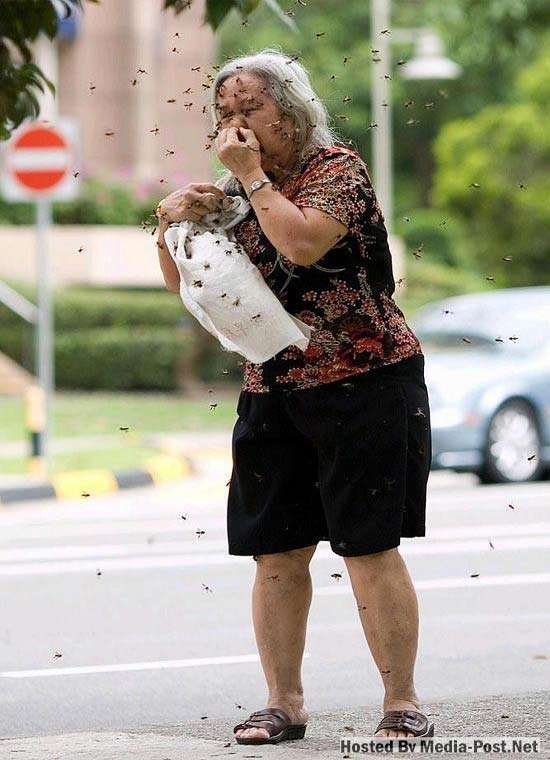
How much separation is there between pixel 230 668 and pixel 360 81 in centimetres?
3986

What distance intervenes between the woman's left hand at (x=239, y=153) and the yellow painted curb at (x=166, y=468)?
9.32 metres

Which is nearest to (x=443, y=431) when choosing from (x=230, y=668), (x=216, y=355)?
(x=230, y=668)

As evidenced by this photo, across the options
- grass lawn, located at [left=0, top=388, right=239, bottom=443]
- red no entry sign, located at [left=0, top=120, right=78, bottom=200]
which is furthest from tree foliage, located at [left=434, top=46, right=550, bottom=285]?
red no entry sign, located at [left=0, top=120, right=78, bottom=200]

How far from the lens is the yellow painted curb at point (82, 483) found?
12.8m

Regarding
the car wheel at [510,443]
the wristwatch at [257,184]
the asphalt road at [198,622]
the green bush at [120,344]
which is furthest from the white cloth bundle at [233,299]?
the green bush at [120,344]

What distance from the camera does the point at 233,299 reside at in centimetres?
441

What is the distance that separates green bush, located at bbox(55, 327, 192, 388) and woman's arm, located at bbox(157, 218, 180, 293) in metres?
16.8

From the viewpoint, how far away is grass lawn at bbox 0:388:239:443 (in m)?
17.5

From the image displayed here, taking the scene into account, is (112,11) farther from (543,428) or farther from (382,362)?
(382,362)

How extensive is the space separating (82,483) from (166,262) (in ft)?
28.2

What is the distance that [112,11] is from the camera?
86.7 ft

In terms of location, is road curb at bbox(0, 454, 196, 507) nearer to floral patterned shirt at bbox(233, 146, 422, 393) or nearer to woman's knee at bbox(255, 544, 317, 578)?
woman's knee at bbox(255, 544, 317, 578)

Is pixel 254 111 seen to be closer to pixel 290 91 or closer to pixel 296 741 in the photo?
pixel 290 91

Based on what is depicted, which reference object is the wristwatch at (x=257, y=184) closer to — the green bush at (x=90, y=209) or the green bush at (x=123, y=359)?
the green bush at (x=123, y=359)
